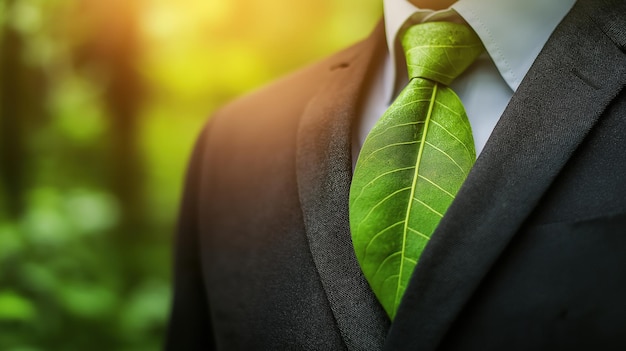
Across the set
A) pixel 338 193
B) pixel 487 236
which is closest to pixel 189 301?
pixel 338 193

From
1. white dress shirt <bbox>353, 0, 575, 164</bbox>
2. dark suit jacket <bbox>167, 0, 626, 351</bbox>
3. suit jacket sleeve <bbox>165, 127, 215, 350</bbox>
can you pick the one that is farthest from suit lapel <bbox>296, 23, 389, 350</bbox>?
suit jacket sleeve <bbox>165, 127, 215, 350</bbox>

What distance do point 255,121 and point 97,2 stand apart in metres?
0.45

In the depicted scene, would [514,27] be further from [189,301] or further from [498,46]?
[189,301]

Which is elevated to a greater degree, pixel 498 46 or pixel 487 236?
pixel 498 46

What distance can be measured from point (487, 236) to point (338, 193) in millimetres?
184

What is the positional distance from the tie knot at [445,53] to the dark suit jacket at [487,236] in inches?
3.2

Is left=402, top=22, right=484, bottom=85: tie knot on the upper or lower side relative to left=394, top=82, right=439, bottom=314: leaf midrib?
upper

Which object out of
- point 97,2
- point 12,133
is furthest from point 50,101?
point 97,2

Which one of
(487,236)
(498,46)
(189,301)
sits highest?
(498,46)

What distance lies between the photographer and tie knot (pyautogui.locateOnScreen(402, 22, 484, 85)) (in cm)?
69

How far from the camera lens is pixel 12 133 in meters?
1.10

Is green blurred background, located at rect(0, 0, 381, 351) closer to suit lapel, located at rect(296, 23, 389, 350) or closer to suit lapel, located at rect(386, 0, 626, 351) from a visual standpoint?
suit lapel, located at rect(296, 23, 389, 350)

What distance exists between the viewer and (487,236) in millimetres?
570

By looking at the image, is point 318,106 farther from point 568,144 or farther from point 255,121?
point 568,144
